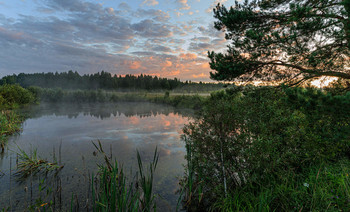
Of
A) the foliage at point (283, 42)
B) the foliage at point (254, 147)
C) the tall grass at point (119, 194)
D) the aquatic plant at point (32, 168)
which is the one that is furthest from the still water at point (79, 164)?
the foliage at point (283, 42)

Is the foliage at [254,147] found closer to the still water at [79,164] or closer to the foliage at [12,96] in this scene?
the still water at [79,164]

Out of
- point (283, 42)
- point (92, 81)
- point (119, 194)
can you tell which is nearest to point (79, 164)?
point (119, 194)

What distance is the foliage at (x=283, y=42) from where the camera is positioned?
18.8 feet

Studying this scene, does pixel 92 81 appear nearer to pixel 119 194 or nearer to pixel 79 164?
pixel 79 164

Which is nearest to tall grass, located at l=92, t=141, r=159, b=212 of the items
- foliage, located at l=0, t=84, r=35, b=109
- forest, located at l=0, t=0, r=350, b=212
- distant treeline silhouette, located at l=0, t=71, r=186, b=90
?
forest, located at l=0, t=0, r=350, b=212

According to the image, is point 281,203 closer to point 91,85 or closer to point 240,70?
point 240,70

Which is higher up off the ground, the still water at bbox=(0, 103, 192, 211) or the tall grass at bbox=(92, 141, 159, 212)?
the tall grass at bbox=(92, 141, 159, 212)

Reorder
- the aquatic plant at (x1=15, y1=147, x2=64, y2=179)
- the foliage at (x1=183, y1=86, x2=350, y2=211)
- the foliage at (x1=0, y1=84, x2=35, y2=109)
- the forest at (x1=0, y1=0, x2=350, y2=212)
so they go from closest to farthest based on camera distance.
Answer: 1. the forest at (x1=0, y1=0, x2=350, y2=212)
2. the foliage at (x1=183, y1=86, x2=350, y2=211)
3. the aquatic plant at (x1=15, y1=147, x2=64, y2=179)
4. the foliage at (x1=0, y1=84, x2=35, y2=109)

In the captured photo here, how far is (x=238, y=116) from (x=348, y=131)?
2.32m

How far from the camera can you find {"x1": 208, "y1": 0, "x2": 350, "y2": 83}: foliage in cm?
572

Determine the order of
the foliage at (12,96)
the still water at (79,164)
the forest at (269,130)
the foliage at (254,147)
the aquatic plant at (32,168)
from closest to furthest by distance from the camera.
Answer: the forest at (269,130) < the foliage at (254,147) < the still water at (79,164) < the aquatic plant at (32,168) < the foliage at (12,96)

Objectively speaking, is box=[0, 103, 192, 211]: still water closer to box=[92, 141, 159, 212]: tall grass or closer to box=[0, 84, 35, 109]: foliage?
box=[92, 141, 159, 212]: tall grass

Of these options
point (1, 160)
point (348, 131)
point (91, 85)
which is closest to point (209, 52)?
point (348, 131)

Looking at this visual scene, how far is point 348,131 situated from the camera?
10.5 feet
